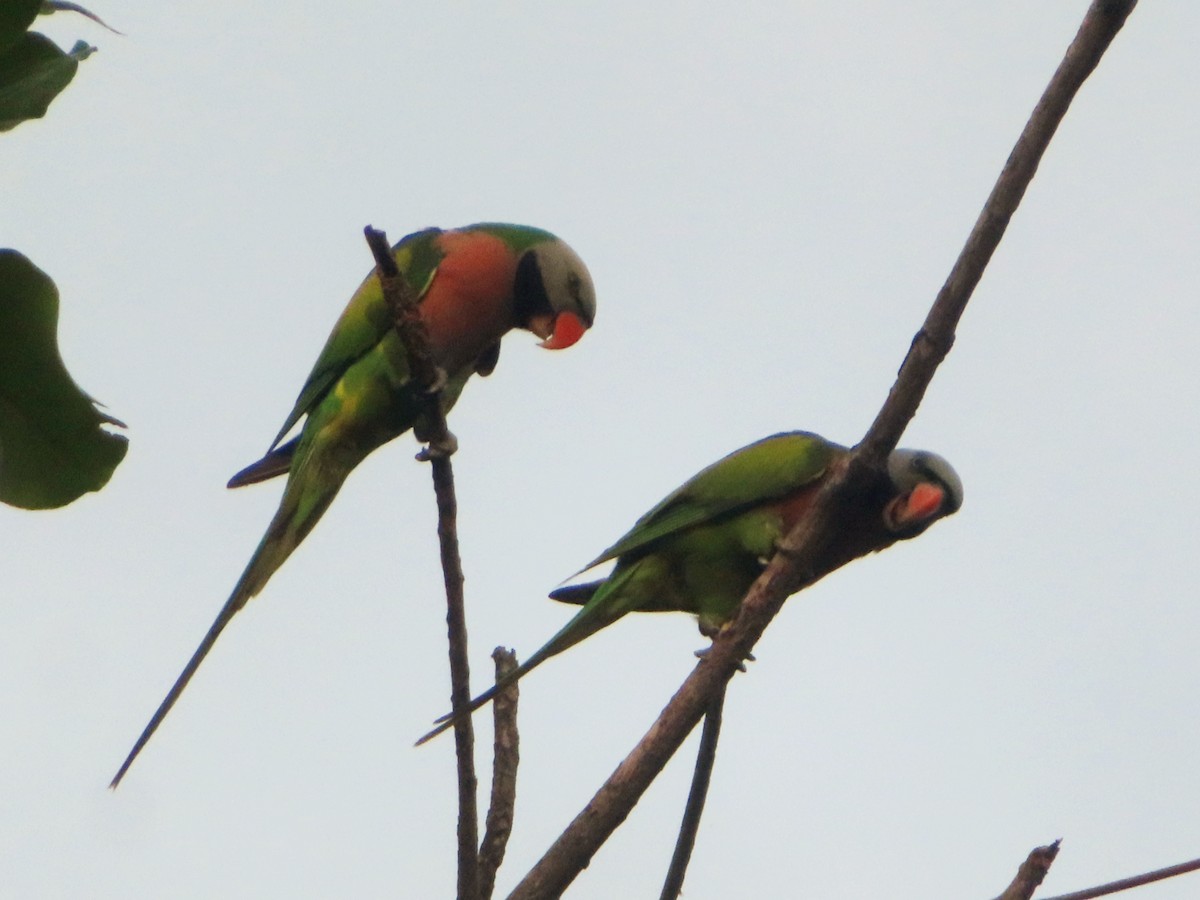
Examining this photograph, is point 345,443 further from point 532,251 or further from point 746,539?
point 746,539

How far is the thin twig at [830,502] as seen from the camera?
1941mm

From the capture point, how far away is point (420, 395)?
2797 millimetres

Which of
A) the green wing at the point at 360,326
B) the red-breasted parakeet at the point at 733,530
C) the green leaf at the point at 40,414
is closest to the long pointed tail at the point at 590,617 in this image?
the red-breasted parakeet at the point at 733,530

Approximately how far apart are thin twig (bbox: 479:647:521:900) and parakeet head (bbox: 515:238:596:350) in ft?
4.85

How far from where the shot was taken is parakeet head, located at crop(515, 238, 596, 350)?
4.24 metres

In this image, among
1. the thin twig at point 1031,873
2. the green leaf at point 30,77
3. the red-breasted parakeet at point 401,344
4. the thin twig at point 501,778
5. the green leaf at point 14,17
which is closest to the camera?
the green leaf at point 14,17

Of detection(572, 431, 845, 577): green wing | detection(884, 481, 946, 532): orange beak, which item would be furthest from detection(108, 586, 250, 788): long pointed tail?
detection(884, 481, 946, 532): orange beak

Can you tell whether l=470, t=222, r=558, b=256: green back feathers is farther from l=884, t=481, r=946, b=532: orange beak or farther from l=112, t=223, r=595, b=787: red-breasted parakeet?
l=884, t=481, r=946, b=532: orange beak

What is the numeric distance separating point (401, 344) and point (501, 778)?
1388mm

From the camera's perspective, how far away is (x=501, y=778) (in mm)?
2820

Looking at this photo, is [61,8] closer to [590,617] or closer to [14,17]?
[14,17]

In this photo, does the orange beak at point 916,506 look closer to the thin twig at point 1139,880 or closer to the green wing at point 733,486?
the green wing at point 733,486

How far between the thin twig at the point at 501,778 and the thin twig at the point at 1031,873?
3.23ft

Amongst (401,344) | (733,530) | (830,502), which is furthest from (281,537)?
(830,502)
